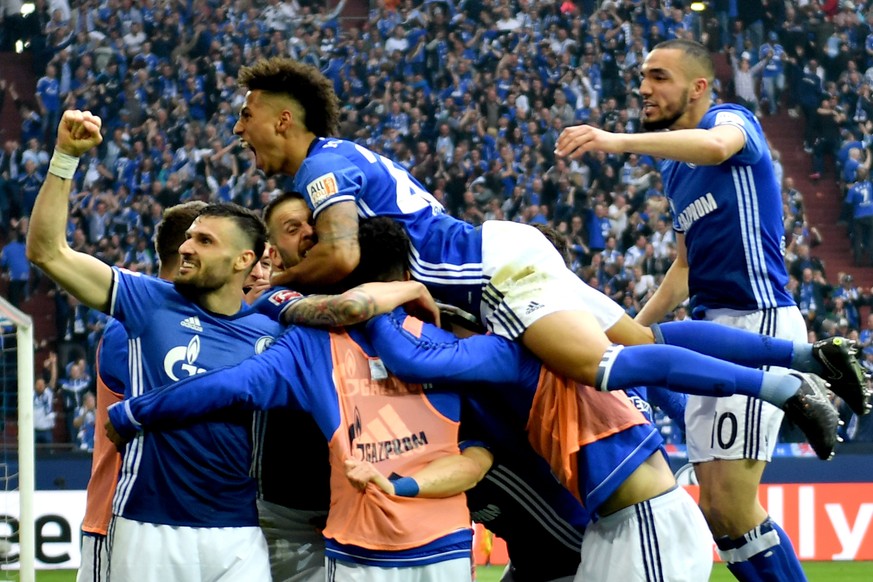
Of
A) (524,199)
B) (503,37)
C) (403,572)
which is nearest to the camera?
(403,572)

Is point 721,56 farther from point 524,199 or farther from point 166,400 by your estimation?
point 166,400

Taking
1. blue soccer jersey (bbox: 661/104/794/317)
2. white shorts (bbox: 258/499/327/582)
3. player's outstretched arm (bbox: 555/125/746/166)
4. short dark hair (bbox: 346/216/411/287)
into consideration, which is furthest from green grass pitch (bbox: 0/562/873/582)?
short dark hair (bbox: 346/216/411/287)

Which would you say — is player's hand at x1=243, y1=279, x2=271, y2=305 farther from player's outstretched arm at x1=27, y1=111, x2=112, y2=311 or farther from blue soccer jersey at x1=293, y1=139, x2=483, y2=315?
player's outstretched arm at x1=27, y1=111, x2=112, y2=311

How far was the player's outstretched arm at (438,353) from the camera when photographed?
417 centimetres

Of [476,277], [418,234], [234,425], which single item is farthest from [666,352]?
[234,425]

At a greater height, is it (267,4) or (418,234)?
(267,4)

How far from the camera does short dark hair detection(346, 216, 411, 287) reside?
15.3ft

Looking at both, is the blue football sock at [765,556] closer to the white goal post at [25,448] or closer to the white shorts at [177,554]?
the white shorts at [177,554]

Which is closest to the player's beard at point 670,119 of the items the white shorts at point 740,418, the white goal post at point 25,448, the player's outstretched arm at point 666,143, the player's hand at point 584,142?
the player's outstretched arm at point 666,143

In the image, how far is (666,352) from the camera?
4.35 metres

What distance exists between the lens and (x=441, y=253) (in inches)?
189

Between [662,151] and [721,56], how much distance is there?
50.7ft

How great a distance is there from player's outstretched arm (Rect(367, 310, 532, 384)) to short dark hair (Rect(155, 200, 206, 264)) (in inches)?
43.6

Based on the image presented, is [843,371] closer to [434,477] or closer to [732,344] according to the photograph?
[732,344]
